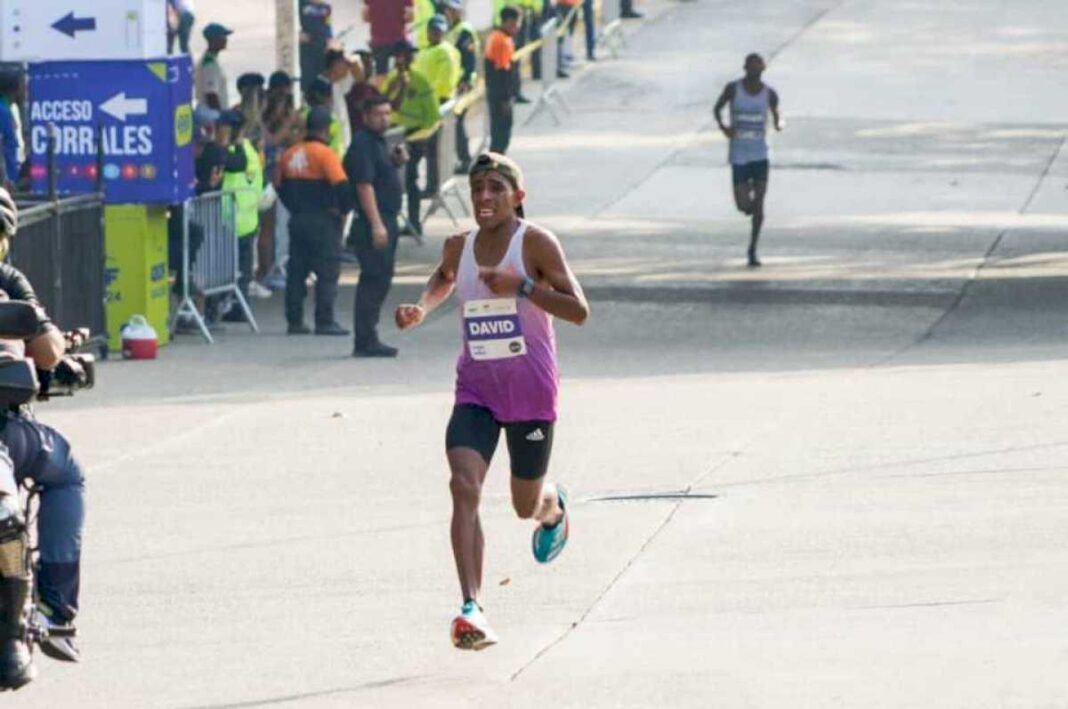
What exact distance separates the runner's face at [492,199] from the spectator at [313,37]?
20.3m

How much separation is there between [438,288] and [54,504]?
2144mm

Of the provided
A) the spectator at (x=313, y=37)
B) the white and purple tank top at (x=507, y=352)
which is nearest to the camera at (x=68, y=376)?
the white and purple tank top at (x=507, y=352)

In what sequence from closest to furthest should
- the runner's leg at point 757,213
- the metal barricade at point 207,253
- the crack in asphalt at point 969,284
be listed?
the crack in asphalt at point 969,284 < the metal barricade at point 207,253 < the runner's leg at point 757,213

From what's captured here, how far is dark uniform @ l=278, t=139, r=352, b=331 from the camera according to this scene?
2047 cm

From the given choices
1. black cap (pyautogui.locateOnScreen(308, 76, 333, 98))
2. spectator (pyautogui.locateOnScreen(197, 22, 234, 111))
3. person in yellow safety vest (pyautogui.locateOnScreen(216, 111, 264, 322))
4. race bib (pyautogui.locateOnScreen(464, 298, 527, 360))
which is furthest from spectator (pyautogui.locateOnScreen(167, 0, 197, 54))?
race bib (pyautogui.locateOnScreen(464, 298, 527, 360))

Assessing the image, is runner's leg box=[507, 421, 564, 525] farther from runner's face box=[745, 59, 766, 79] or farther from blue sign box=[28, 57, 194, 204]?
runner's face box=[745, 59, 766, 79]

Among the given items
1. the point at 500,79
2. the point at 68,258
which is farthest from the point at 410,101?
the point at 68,258

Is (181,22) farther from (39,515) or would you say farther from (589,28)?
(39,515)

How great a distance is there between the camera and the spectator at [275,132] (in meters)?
22.9

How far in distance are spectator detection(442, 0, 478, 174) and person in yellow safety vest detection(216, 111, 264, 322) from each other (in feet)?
24.8

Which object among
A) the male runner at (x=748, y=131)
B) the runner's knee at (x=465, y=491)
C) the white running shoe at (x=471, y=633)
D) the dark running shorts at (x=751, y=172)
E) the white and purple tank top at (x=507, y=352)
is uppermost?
the white and purple tank top at (x=507, y=352)

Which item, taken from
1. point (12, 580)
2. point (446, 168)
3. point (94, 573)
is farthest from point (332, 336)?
point (12, 580)

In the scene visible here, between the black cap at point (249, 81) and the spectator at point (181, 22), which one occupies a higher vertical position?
the black cap at point (249, 81)

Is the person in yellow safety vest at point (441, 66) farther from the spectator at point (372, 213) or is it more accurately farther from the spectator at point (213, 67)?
the spectator at point (372, 213)
